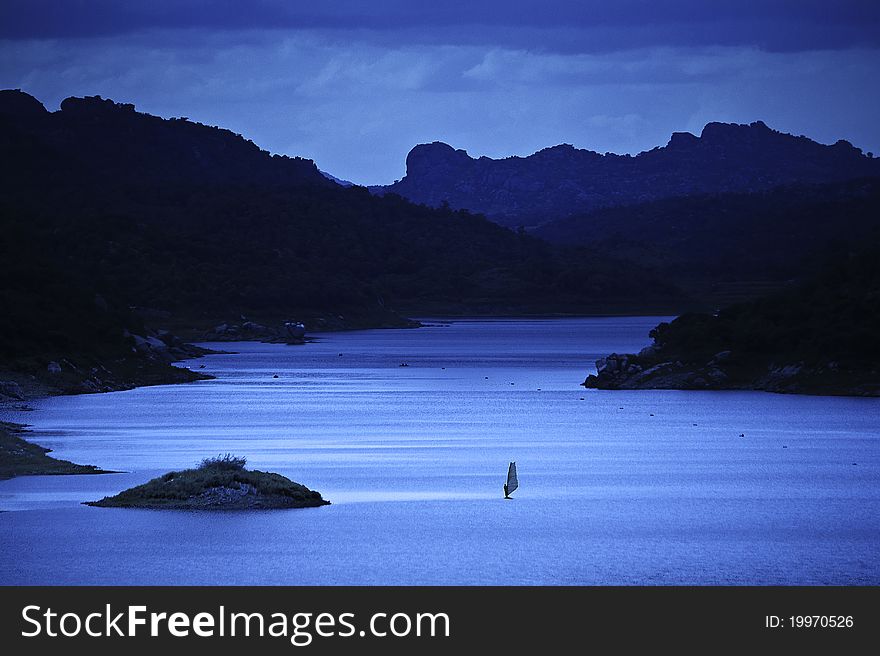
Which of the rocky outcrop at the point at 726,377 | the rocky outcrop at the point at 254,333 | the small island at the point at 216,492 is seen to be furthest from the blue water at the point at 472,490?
the rocky outcrop at the point at 254,333

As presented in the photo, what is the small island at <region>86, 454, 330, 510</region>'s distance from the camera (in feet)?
112

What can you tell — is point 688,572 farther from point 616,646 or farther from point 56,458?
point 56,458

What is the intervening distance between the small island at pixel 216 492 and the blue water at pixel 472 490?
0.57 m

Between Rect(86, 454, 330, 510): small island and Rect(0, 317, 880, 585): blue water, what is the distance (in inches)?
22.6

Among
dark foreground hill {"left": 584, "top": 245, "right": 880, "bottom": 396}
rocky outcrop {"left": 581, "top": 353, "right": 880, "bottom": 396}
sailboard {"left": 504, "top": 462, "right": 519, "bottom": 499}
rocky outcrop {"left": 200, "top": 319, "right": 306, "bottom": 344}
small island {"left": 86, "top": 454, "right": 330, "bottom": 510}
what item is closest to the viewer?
small island {"left": 86, "top": 454, "right": 330, "bottom": 510}

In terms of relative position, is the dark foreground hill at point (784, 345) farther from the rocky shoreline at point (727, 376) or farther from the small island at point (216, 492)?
the small island at point (216, 492)

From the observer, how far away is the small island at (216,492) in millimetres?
34188

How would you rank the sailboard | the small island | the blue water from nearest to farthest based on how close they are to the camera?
the blue water → the small island → the sailboard

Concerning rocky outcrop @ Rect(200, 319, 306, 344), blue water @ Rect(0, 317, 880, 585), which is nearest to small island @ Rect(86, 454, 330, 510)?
blue water @ Rect(0, 317, 880, 585)

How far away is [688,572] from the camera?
28594mm

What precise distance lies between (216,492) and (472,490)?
31.2 feet

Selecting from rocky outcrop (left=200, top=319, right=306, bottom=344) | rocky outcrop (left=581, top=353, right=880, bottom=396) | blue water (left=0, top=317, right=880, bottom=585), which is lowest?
blue water (left=0, top=317, right=880, bottom=585)

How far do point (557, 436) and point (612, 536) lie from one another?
93.1 ft

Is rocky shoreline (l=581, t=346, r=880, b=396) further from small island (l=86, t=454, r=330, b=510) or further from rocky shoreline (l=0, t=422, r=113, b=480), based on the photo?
small island (l=86, t=454, r=330, b=510)
